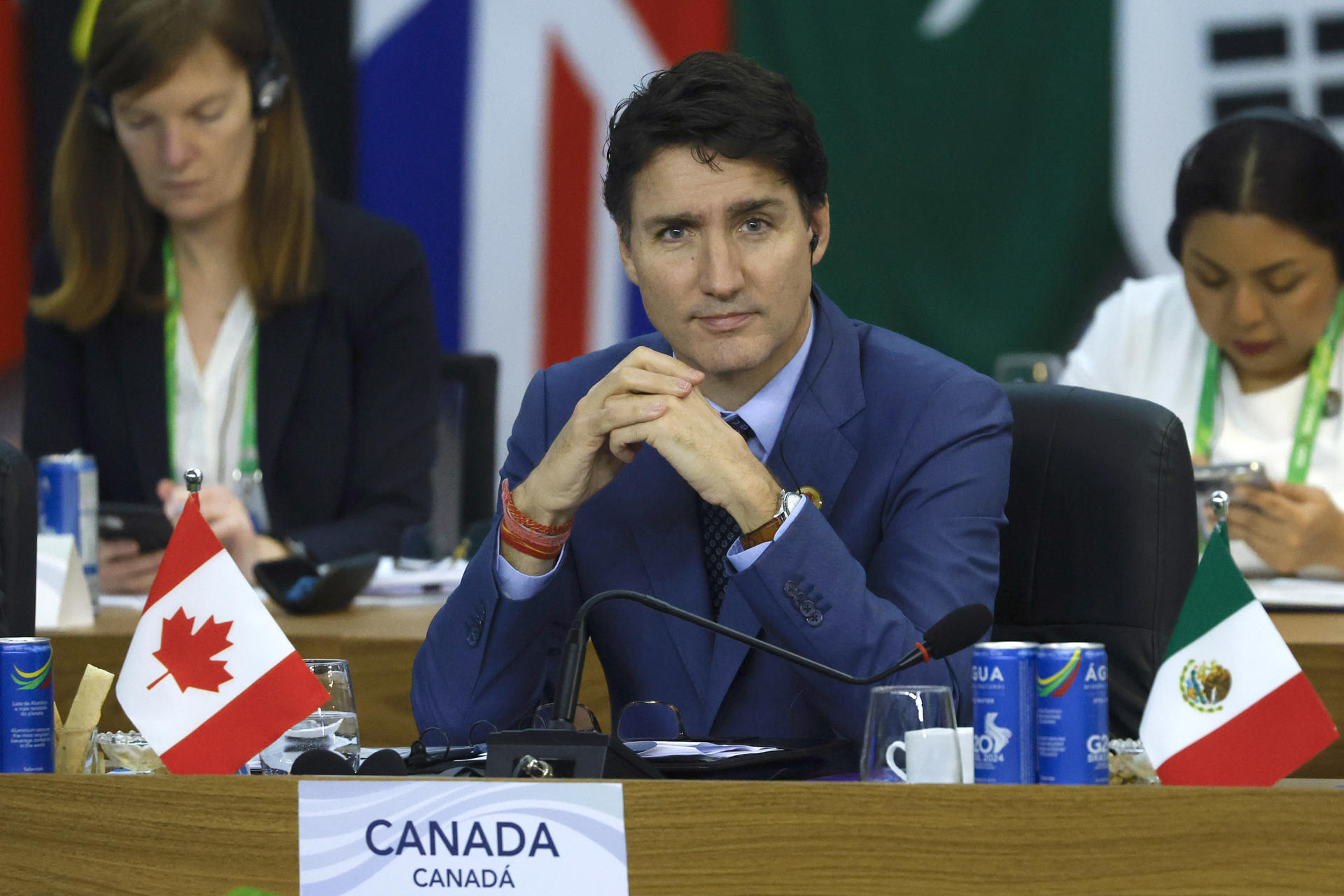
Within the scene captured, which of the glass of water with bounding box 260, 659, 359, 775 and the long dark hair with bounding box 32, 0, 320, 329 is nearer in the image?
the glass of water with bounding box 260, 659, 359, 775

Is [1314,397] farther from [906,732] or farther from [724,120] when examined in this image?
[906,732]

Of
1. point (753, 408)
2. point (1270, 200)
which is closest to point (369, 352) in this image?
point (753, 408)

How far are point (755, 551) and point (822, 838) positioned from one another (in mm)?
493

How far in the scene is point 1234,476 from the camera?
2.56 meters

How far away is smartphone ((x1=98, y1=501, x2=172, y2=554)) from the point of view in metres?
2.47

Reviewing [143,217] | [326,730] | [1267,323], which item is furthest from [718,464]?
[143,217]

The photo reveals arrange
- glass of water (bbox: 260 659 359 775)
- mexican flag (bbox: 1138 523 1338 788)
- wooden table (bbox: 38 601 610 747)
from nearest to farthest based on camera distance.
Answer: mexican flag (bbox: 1138 523 1338 788) → glass of water (bbox: 260 659 359 775) → wooden table (bbox: 38 601 610 747)

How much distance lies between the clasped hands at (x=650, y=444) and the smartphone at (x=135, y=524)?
1.02 m

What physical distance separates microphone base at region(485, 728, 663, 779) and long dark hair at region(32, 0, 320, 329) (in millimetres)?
1756

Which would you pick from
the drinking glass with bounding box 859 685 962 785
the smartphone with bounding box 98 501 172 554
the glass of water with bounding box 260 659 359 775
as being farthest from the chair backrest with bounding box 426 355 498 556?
the drinking glass with bounding box 859 685 962 785

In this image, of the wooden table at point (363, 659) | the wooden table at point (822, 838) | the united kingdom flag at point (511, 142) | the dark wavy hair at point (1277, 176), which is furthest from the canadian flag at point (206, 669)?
the united kingdom flag at point (511, 142)

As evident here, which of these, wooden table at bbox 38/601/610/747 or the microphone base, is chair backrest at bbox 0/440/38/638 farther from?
the microphone base

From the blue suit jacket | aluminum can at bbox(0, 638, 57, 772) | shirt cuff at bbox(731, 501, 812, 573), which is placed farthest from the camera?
the blue suit jacket

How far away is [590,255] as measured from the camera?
14.4 feet
